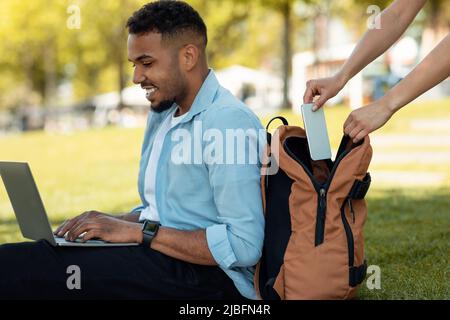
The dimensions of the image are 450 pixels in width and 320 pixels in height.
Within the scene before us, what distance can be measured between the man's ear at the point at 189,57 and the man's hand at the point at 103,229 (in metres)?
0.69

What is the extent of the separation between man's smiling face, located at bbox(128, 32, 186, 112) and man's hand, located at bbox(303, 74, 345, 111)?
1.74 ft

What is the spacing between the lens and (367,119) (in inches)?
110

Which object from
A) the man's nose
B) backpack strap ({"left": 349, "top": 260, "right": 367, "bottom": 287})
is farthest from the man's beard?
backpack strap ({"left": 349, "top": 260, "right": 367, "bottom": 287})

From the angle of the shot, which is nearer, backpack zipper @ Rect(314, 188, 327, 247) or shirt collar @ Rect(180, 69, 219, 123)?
backpack zipper @ Rect(314, 188, 327, 247)

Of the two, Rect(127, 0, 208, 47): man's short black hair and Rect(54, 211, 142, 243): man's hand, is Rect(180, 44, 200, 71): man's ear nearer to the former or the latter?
Rect(127, 0, 208, 47): man's short black hair

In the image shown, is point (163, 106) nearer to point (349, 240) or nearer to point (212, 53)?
point (349, 240)

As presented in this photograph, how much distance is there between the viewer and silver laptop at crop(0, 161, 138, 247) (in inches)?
113

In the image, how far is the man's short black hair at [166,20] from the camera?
3.02 m

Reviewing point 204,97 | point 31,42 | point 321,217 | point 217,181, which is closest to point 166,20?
point 204,97

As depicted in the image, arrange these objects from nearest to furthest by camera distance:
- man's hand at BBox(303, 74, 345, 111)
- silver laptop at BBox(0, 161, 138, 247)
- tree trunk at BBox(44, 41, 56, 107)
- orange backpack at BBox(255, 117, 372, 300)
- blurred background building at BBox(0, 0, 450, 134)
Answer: orange backpack at BBox(255, 117, 372, 300)
silver laptop at BBox(0, 161, 138, 247)
man's hand at BBox(303, 74, 345, 111)
blurred background building at BBox(0, 0, 450, 134)
tree trunk at BBox(44, 41, 56, 107)

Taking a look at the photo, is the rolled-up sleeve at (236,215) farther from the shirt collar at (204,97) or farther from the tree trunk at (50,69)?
the tree trunk at (50,69)

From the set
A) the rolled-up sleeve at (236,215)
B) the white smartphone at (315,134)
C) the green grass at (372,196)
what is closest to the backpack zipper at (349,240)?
the white smartphone at (315,134)

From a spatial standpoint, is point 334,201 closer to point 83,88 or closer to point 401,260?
point 401,260
